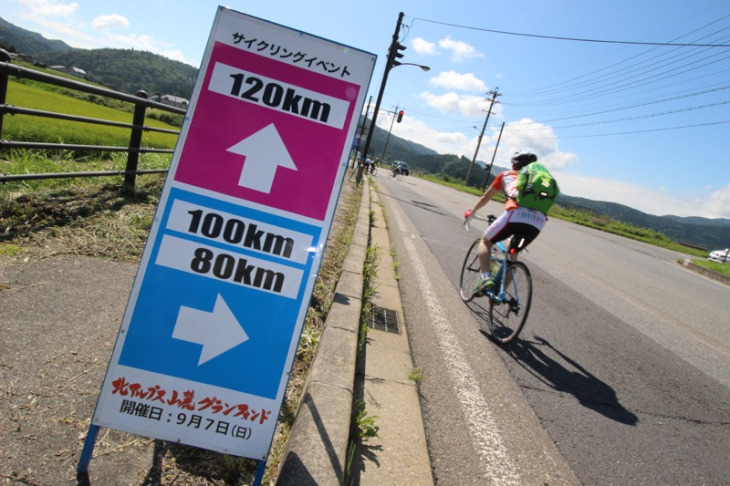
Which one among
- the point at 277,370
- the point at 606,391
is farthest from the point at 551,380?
the point at 277,370

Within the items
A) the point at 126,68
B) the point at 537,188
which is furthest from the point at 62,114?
the point at 126,68

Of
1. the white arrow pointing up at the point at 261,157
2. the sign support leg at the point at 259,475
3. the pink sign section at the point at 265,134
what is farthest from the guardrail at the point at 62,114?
the sign support leg at the point at 259,475

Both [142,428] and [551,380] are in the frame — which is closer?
[142,428]

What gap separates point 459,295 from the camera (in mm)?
5125

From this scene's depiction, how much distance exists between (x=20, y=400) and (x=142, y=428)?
60 cm

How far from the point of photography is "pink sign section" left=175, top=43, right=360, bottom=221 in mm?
1577

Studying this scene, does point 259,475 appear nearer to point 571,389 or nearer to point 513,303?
point 571,389

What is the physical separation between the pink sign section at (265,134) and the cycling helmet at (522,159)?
3122mm

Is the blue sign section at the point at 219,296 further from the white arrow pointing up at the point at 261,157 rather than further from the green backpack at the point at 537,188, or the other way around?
the green backpack at the point at 537,188

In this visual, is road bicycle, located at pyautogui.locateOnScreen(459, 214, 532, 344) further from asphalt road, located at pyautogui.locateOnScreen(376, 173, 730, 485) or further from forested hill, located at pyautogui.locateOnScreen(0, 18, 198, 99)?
forested hill, located at pyautogui.locateOnScreen(0, 18, 198, 99)

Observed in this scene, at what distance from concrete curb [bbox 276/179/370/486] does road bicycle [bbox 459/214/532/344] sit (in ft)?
5.40

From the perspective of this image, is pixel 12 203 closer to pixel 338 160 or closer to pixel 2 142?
pixel 2 142

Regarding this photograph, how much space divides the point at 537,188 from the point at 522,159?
69cm

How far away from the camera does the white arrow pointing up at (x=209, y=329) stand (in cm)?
153
